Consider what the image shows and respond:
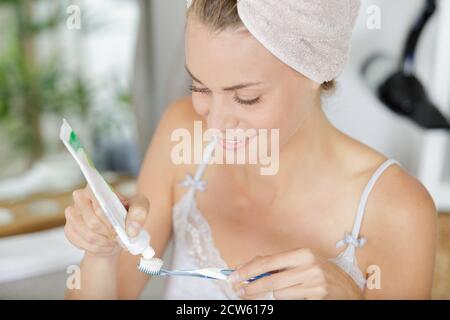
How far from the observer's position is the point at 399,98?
0.65m

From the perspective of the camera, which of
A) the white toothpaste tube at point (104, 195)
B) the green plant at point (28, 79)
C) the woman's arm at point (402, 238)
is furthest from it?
the green plant at point (28, 79)

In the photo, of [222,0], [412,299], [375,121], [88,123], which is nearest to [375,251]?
[412,299]

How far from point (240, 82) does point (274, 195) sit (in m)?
0.20

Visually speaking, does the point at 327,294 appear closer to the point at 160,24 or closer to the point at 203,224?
the point at 203,224

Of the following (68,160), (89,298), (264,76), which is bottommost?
(89,298)

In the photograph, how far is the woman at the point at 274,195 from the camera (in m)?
0.46

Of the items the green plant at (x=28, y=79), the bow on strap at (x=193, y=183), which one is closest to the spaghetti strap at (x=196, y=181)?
the bow on strap at (x=193, y=183)

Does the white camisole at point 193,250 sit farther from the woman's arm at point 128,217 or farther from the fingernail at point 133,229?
the fingernail at point 133,229

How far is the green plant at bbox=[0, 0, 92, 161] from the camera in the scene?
1.03 m

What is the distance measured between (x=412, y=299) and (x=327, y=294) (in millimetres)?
92

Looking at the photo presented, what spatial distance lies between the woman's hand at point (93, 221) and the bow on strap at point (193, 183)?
6.0 inches

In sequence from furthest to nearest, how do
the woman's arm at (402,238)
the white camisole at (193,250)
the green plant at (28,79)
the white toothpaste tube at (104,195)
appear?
the green plant at (28,79) → the white camisole at (193,250) → the woman's arm at (402,238) → the white toothpaste tube at (104,195)

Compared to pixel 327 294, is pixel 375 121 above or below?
above

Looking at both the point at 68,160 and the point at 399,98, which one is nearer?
the point at 399,98
